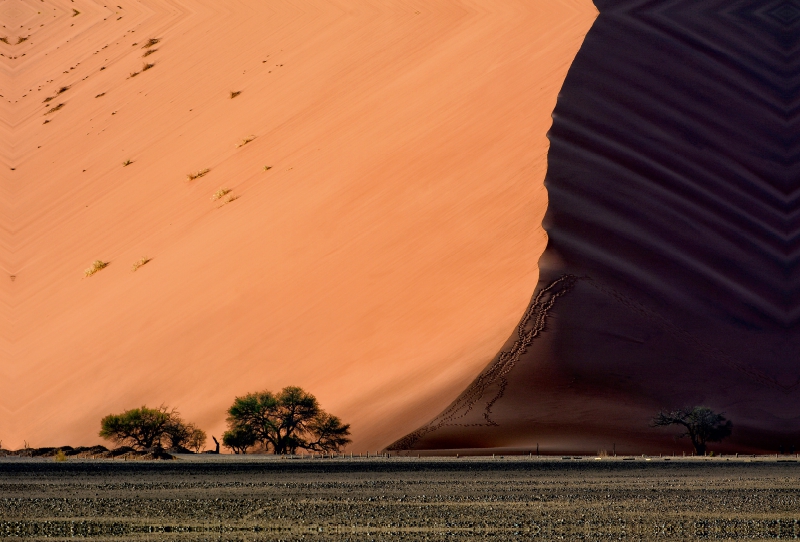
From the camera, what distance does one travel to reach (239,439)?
31.2 m

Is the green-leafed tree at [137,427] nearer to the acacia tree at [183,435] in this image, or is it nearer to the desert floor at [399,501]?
the acacia tree at [183,435]

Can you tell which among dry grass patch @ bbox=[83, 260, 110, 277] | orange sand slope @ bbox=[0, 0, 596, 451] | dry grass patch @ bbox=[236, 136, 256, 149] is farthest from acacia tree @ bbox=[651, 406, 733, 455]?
dry grass patch @ bbox=[236, 136, 256, 149]

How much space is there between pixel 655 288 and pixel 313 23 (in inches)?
1217

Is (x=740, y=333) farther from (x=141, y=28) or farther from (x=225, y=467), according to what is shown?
(x=141, y=28)

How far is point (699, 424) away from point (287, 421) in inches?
359

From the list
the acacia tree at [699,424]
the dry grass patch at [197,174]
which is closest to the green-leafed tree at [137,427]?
the acacia tree at [699,424]

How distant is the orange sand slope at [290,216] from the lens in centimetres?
3419

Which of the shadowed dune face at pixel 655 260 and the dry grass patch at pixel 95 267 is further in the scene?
the dry grass patch at pixel 95 267

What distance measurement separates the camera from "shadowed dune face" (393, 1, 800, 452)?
30.8 m

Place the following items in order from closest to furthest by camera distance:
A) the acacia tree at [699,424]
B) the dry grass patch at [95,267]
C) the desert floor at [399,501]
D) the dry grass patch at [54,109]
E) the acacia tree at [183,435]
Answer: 1. the desert floor at [399,501]
2. the acacia tree at [699,424]
3. the acacia tree at [183,435]
4. the dry grass patch at [95,267]
5. the dry grass patch at [54,109]

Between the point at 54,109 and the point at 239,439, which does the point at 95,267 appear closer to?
the point at 239,439

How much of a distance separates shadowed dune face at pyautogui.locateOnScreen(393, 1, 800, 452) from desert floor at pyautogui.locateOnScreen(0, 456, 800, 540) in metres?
5.73

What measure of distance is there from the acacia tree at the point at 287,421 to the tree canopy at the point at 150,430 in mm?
1159

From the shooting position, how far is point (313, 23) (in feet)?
204
